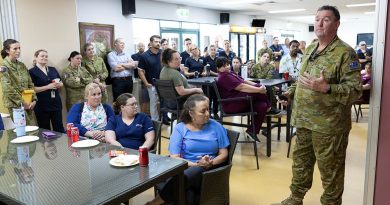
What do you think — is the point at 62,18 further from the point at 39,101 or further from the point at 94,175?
the point at 94,175

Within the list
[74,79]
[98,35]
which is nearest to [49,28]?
[74,79]

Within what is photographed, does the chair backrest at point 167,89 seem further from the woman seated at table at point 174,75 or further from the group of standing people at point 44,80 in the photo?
the group of standing people at point 44,80

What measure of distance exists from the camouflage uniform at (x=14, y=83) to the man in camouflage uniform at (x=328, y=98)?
2.90 metres

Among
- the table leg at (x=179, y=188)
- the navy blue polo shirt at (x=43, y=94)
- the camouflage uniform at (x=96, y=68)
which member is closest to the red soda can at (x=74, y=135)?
the table leg at (x=179, y=188)

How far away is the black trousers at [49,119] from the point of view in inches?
152

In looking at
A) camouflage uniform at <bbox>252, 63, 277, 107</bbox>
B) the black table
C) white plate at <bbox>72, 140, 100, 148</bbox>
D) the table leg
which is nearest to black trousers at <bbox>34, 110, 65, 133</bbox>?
the black table

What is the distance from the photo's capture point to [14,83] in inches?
137

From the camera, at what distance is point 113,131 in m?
2.48

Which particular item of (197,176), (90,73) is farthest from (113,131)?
(90,73)

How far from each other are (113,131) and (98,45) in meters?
3.36

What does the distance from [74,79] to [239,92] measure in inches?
83.6

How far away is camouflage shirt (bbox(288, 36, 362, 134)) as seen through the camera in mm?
1907

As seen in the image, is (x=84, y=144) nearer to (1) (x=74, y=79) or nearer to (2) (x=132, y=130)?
(2) (x=132, y=130)

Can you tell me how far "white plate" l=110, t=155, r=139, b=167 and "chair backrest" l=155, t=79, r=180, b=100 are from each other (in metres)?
2.05
